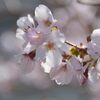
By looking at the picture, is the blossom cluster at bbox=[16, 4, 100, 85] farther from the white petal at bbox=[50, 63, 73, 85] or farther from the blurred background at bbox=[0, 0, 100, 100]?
the blurred background at bbox=[0, 0, 100, 100]

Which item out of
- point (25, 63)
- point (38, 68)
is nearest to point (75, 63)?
point (25, 63)

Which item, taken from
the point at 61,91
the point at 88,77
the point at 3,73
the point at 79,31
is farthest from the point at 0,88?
the point at 88,77

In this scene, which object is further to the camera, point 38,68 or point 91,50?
point 38,68

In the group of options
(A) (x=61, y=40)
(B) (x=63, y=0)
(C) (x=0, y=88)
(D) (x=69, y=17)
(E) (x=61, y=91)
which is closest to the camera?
(A) (x=61, y=40)

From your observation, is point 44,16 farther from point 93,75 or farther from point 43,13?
point 93,75

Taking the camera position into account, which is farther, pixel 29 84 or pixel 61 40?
pixel 29 84

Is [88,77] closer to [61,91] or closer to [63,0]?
[63,0]
